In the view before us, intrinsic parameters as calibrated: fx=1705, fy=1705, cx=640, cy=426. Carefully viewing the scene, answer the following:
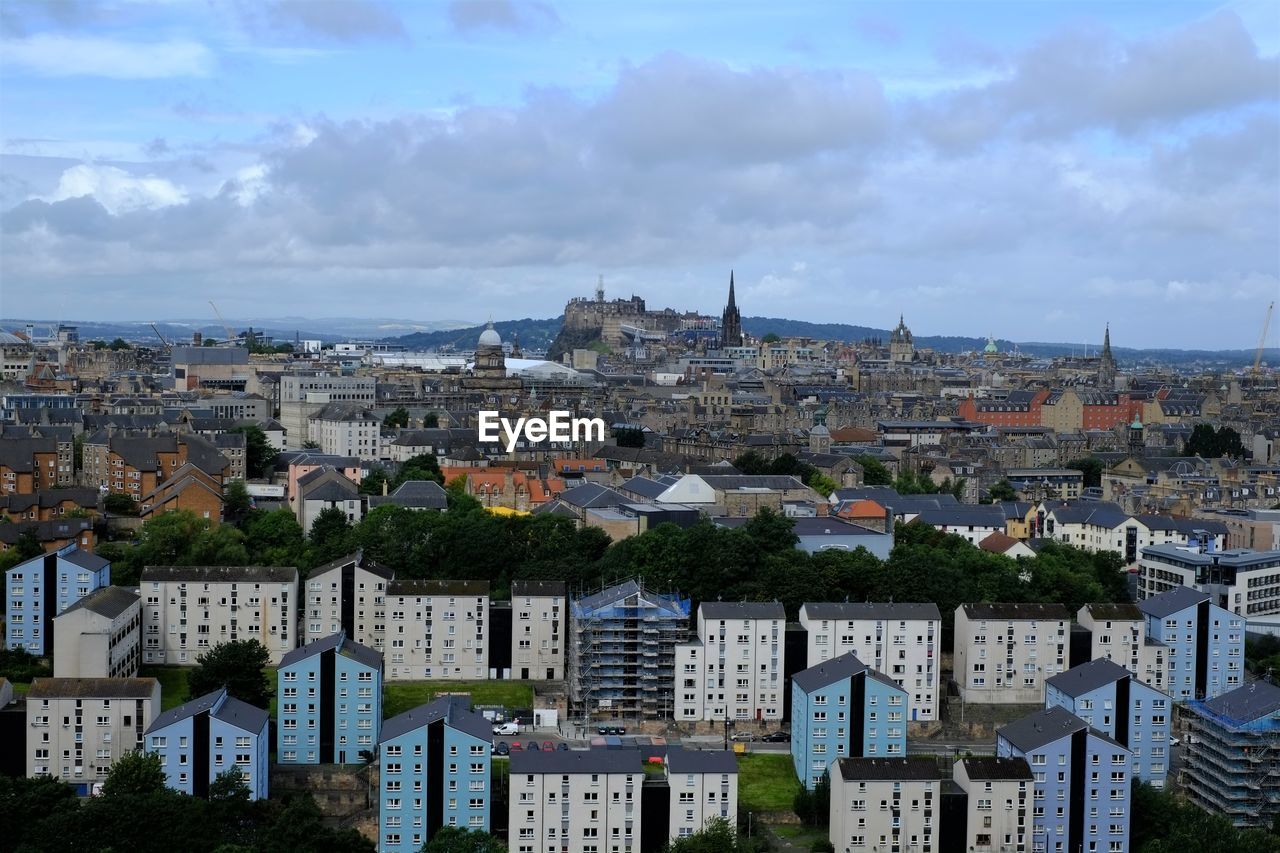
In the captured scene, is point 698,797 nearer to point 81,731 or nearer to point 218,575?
point 81,731

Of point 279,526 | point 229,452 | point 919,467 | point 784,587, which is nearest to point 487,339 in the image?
point 919,467

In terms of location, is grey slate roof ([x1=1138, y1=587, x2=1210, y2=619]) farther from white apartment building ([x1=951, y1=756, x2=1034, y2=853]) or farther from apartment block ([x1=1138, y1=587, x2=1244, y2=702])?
white apartment building ([x1=951, y1=756, x2=1034, y2=853])

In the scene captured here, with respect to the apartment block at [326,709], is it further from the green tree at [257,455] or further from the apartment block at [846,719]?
the green tree at [257,455]

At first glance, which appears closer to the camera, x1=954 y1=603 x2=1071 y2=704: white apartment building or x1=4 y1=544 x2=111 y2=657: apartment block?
x1=954 y1=603 x2=1071 y2=704: white apartment building

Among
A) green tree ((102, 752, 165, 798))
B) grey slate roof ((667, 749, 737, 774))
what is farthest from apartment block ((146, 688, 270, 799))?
grey slate roof ((667, 749, 737, 774))

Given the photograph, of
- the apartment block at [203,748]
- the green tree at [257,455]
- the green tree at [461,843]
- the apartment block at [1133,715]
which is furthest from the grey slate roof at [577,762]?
the green tree at [257,455]
